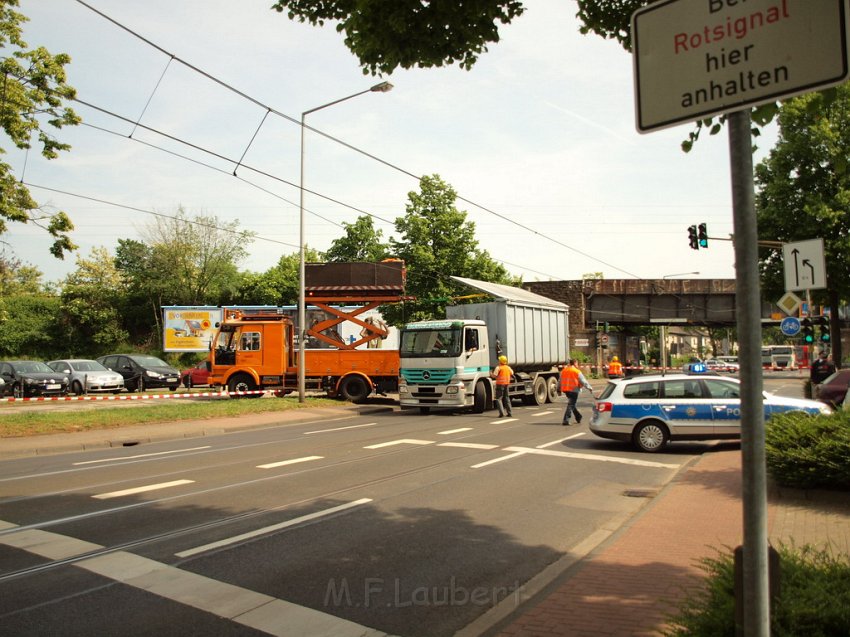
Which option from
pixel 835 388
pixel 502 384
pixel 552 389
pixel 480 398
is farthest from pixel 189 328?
pixel 835 388

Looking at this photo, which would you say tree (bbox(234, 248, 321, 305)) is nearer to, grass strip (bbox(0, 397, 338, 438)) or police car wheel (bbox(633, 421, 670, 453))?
grass strip (bbox(0, 397, 338, 438))

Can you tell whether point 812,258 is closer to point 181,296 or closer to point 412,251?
point 412,251

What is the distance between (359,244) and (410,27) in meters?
66.8

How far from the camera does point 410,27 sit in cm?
532

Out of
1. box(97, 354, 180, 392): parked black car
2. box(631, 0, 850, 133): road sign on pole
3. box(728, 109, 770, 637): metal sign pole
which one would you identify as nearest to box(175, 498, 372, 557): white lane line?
box(728, 109, 770, 637): metal sign pole

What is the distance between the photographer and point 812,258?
40.3ft

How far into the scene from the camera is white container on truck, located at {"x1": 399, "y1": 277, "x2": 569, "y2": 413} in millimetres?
20688

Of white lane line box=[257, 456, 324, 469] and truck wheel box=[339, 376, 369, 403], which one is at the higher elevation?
truck wheel box=[339, 376, 369, 403]

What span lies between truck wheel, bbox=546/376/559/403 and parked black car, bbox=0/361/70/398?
19.9 meters

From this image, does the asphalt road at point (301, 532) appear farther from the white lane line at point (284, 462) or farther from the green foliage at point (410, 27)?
the green foliage at point (410, 27)

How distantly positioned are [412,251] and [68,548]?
107 feet

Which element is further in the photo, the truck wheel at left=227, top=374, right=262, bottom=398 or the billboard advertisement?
the billboard advertisement

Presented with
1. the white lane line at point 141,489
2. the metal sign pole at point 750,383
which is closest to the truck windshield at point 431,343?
the white lane line at point 141,489

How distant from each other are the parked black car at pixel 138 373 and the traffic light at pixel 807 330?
2729 centimetres
